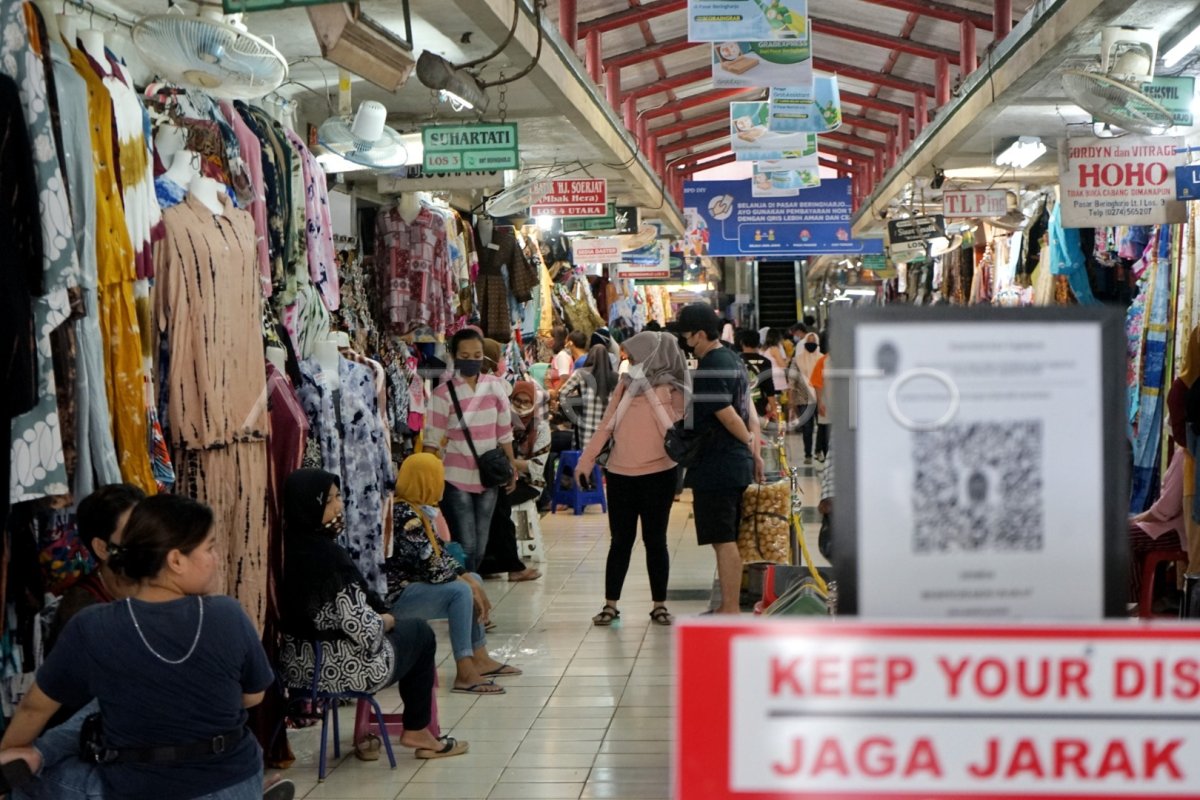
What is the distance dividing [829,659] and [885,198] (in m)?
14.5

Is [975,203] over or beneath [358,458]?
over

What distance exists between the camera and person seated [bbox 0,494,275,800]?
10.8 feet

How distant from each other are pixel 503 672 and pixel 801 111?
664cm

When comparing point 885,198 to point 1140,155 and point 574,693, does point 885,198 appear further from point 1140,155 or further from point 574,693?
point 574,693

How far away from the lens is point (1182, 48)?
7.19 meters

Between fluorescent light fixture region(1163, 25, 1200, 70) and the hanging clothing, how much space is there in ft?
13.4

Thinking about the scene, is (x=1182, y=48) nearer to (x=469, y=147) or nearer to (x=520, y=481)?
(x=469, y=147)

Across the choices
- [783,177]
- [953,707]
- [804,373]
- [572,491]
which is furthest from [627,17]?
[953,707]

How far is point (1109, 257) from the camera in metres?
8.88

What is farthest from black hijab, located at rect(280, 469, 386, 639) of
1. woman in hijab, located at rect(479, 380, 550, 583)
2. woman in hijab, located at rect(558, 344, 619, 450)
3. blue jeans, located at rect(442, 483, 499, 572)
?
woman in hijab, located at rect(558, 344, 619, 450)

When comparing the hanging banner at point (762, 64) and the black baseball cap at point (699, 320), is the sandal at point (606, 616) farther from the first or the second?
the hanging banner at point (762, 64)

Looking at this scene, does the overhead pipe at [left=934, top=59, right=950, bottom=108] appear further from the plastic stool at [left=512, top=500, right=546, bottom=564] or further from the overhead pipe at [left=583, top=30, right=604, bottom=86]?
the plastic stool at [left=512, top=500, right=546, bottom=564]

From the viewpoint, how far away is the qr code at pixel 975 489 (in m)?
1.58

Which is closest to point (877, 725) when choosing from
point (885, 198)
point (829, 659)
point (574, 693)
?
point (829, 659)
